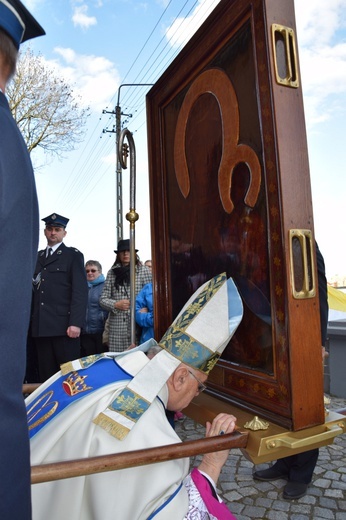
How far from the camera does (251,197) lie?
4.71 feet

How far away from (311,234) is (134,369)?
0.69 m

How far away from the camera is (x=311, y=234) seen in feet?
4.15

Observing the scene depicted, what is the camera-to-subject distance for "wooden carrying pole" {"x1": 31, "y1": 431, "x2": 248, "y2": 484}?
95 cm

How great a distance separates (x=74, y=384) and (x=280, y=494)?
188 cm

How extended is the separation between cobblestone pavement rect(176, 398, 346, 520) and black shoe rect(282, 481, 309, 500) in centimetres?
2

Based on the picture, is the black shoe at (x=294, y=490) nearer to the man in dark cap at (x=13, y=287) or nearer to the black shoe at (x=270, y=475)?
the black shoe at (x=270, y=475)

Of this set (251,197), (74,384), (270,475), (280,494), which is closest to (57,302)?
(270,475)

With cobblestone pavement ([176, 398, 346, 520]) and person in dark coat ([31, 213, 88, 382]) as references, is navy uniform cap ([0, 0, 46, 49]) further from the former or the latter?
person in dark coat ([31, 213, 88, 382])

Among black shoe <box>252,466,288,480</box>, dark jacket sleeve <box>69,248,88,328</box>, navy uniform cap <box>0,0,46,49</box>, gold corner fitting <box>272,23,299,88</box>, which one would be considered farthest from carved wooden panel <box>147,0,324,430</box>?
dark jacket sleeve <box>69,248,88,328</box>

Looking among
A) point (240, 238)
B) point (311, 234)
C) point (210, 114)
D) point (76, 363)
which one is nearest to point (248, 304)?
point (240, 238)

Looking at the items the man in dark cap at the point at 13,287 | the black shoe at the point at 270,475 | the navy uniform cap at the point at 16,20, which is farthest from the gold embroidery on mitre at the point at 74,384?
the black shoe at the point at 270,475

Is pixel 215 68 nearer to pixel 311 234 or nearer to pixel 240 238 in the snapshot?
pixel 240 238

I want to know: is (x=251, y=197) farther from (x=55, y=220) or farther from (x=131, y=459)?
(x=55, y=220)

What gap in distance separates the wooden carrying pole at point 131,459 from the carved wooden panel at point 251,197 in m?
0.20
